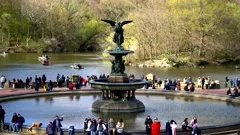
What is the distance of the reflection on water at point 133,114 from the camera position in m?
30.7

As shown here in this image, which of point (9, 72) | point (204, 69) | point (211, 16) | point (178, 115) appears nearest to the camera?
point (178, 115)

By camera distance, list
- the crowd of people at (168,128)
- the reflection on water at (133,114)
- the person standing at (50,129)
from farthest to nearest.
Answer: the reflection on water at (133,114) → the person standing at (50,129) → the crowd of people at (168,128)

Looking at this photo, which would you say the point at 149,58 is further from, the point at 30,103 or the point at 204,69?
the point at 30,103

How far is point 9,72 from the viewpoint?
7625cm

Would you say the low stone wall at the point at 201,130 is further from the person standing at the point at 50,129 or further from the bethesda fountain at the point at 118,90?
the bethesda fountain at the point at 118,90

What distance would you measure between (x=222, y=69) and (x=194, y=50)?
10254 mm

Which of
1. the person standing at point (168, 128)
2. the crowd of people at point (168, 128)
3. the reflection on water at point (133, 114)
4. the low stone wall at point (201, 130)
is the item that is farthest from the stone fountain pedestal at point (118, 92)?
the person standing at point (168, 128)

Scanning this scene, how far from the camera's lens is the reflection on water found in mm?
30736

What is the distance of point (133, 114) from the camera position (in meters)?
32.4

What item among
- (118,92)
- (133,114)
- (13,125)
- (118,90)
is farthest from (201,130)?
(13,125)

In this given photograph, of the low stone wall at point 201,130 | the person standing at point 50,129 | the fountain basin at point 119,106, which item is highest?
the fountain basin at point 119,106

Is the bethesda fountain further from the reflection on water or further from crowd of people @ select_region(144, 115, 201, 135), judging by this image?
crowd of people @ select_region(144, 115, 201, 135)

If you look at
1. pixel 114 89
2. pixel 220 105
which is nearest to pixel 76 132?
pixel 114 89

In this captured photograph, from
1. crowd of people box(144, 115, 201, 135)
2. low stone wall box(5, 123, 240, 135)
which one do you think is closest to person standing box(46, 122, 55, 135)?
low stone wall box(5, 123, 240, 135)
